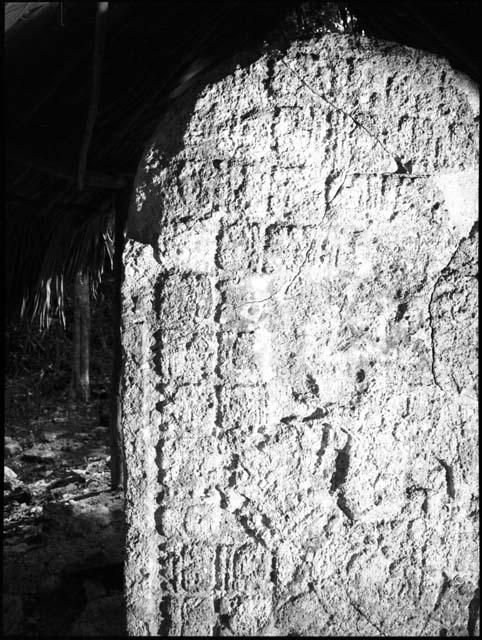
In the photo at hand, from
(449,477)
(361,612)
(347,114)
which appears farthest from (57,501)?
(347,114)

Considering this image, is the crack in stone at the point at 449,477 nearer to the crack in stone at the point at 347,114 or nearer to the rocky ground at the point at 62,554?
the crack in stone at the point at 347,114

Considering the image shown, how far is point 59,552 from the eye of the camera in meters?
2.12

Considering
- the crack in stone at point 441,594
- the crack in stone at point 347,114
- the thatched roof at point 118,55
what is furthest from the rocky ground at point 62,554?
the crack in stone at point 347,114

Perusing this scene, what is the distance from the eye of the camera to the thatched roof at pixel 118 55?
3.68 ft

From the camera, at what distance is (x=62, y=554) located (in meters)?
2.11

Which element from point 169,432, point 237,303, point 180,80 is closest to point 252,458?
point 169,432

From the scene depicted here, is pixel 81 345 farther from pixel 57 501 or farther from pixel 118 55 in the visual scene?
pixel 118 55

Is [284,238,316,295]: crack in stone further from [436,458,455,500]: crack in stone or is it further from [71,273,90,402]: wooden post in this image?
[71,273,90,402]: wooden post

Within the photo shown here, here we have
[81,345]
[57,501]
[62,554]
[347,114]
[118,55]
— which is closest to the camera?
[347,114]

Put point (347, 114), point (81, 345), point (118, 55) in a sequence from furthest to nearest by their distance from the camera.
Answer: point (81, 345) → point (118, 55) → point (347, 114)

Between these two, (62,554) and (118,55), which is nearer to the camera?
(118,55)

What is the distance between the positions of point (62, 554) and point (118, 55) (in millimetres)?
1572

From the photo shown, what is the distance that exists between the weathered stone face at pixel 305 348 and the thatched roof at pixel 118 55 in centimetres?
8

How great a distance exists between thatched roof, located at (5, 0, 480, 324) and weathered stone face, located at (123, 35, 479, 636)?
8cm
